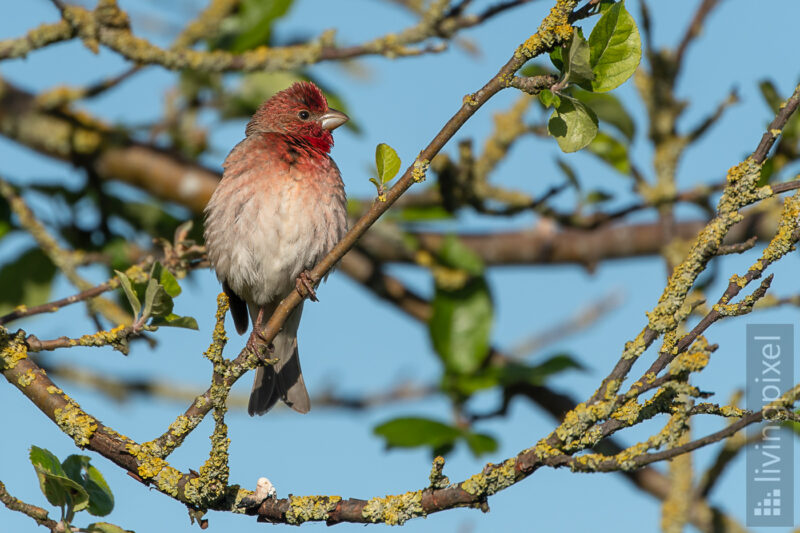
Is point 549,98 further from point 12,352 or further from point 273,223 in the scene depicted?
point 273,223

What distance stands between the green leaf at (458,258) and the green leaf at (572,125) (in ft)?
11.0

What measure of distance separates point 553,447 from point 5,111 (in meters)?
5.02

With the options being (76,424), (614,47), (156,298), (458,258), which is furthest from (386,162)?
(458,258)

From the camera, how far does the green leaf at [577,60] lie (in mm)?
2908

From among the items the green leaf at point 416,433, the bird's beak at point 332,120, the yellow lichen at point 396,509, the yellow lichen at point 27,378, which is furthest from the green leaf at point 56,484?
the bird's beak at point 332,120

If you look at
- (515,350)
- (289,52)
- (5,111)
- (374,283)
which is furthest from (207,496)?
(515,350)

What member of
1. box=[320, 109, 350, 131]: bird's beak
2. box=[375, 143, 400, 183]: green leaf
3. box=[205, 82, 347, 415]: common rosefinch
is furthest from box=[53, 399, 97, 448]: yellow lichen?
box=[320, 109, 350, 131]: bird's beak

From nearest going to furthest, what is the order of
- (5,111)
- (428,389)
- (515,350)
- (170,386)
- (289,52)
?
(289,52) < (5,111) < (170,386) < (428,389) < (515,350)

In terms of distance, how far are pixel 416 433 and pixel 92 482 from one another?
102 inches

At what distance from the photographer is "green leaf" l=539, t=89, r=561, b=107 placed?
3039 mm

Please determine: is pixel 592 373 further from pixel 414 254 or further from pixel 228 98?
pixel 228 98

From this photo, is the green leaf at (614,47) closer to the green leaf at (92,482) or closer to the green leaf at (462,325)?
the green leaf at (92,482)

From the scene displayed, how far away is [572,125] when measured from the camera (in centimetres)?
310

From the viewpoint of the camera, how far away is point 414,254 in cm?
688
